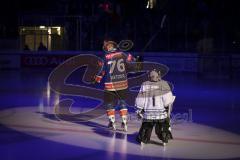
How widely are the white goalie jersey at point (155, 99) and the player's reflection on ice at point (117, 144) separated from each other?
30.1 inches

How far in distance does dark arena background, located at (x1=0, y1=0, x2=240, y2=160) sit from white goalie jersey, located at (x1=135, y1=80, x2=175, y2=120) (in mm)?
667

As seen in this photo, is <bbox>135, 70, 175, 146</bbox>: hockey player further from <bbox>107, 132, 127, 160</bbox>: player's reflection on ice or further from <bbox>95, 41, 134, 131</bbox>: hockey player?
<bbox>95, 41, 134, 131</bbox>: hockey player

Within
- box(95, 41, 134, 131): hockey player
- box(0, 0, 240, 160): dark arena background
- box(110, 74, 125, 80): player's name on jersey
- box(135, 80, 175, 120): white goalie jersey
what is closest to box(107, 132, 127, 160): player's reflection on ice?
box(0, 0, 240, 160): dark arena background

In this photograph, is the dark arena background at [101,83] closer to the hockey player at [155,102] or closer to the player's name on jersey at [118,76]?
the hockey player at [155,102]

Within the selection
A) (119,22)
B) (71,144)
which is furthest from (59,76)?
(71,144)

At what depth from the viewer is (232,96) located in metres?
21.9

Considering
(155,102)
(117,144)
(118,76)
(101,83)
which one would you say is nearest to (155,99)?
(155,102)

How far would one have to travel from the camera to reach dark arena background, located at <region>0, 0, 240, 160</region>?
1151cm

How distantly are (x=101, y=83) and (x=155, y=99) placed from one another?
16.1 meters

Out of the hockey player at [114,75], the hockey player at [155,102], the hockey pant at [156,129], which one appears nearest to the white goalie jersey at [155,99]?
the hockey player at [155,102]

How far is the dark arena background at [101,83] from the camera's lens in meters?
11.5

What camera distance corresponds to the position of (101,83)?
27.0 m

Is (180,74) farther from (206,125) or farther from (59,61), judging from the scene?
(206,125)

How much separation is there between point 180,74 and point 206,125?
1961 cm
